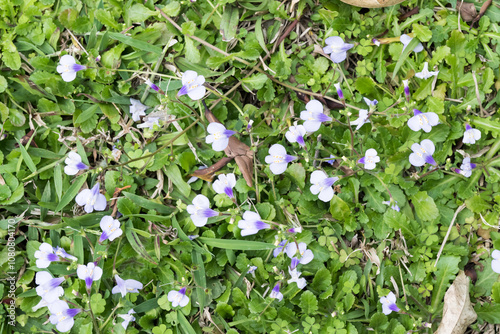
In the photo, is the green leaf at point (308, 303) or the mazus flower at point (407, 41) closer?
the green leaf at point (308, 303)

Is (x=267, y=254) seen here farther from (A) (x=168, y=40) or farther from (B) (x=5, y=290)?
(B) (x=5, y=290)

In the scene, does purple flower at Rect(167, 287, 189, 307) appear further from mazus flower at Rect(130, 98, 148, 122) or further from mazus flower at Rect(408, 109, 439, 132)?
mazus flower at Rect(408, 109, 439, 132)

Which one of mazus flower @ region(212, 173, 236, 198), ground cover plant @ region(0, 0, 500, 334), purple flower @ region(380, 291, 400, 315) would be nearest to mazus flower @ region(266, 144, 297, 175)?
ground cover plant @ region(0, 0, 500, 334)

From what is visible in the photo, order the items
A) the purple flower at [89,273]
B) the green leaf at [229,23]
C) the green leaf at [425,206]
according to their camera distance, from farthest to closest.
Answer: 1. the green leaf at [229,23]
2. the green leaf at [425,206]
3. the purple flower at [89,273]

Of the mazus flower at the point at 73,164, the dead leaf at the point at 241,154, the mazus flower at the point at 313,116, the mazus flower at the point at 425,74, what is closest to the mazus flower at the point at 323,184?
the mazus flower at the point at 313,116

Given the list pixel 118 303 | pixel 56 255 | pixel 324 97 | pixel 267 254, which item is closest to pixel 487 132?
pixel 324 97

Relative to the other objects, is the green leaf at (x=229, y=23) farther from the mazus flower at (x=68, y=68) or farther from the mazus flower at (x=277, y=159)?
the mazus flower at (x=68, y=68)

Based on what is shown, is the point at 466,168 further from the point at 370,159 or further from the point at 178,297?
the point at 178,297

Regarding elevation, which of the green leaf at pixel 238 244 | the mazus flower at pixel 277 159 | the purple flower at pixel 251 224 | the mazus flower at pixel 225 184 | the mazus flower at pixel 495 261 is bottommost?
the mazus flower at pixel 495 261
